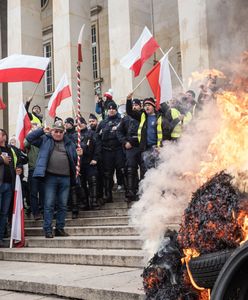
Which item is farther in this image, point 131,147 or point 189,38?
point 189,38

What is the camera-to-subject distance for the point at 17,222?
8.77 metres

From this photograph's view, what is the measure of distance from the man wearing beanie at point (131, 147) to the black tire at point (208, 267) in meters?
5.66

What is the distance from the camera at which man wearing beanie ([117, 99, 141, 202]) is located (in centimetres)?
919

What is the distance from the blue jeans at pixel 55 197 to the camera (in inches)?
336

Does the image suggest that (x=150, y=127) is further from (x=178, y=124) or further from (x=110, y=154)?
(x=110, y=154)

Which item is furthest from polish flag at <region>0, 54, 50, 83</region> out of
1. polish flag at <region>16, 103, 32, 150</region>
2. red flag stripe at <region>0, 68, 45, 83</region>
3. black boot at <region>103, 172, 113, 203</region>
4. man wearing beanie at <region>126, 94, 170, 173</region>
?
man wearing beanie at <region>126, 94, 170, 173</region>

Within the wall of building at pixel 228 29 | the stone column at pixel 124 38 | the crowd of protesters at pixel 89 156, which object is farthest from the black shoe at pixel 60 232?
the stone column at pixel 124 38

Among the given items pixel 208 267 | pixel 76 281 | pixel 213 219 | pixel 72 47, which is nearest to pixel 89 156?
pixel 76 281

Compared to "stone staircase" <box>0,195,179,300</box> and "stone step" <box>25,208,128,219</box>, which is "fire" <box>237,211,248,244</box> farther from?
"stone step" <box>25,208,128,219</box>

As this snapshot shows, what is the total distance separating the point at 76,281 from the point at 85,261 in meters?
1.18

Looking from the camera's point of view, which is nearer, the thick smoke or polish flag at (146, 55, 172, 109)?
the thick smoke

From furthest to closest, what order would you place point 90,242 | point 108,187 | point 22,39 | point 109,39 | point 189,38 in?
point 22,39, point 109,39, point 189,38, point 108,187, point 90,242

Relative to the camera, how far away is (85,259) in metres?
6.72

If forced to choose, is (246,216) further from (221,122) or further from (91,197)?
(91,197)
